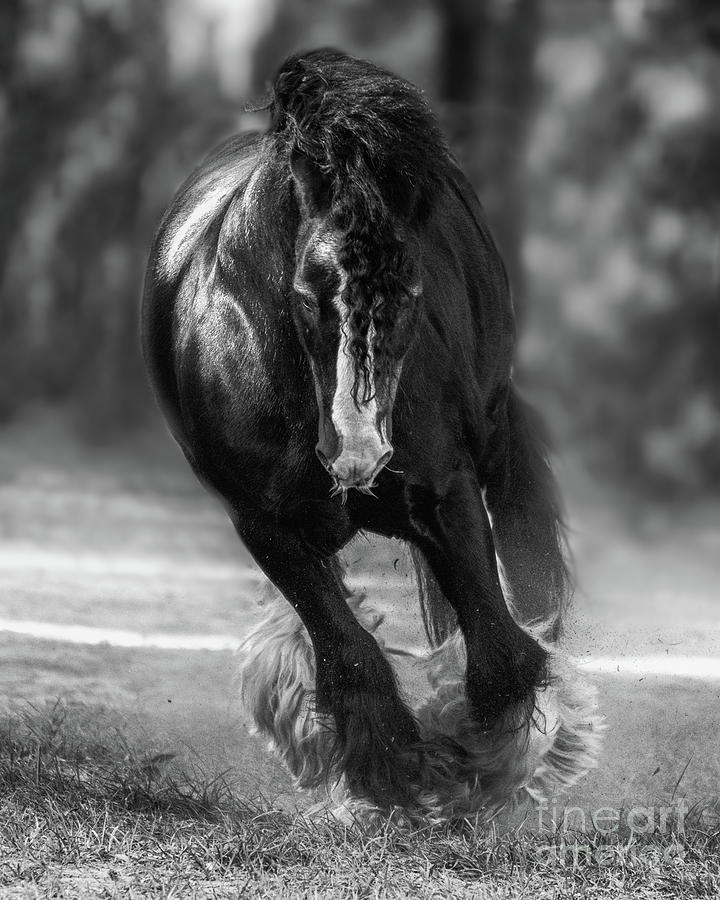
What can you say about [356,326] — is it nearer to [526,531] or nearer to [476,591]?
[476,591]

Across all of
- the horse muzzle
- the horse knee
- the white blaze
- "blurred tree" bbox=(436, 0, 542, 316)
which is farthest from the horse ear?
"blurred tree" bbox=(436, 0, 542, 316)

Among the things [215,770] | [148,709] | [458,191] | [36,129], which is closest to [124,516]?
[36,129]

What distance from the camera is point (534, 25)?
20.4ft

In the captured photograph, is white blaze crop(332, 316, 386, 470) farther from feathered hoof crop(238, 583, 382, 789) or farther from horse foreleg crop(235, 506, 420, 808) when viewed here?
feathered hoof crop(238, 583, 382, 789)

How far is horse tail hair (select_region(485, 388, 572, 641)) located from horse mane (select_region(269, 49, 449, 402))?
137 cm

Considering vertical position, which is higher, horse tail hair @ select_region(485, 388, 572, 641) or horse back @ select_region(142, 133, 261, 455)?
horse back @ select_region(142, 133, 261, 455)

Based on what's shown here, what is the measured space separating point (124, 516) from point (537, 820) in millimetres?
4297

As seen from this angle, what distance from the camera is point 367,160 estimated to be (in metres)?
2.95

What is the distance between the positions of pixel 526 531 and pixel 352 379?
5.55 ft

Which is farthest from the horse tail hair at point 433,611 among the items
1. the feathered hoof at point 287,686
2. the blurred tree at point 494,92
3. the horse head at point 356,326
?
the blurred tree at point 494,92

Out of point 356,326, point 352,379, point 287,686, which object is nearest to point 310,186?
point 356,326

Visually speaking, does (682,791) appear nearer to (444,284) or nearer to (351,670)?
(351,670)

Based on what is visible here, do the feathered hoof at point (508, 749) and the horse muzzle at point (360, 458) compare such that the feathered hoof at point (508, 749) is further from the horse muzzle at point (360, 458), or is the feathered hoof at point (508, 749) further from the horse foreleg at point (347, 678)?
the horse muzzle at point (360, 458)

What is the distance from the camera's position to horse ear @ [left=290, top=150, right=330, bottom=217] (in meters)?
3.00
